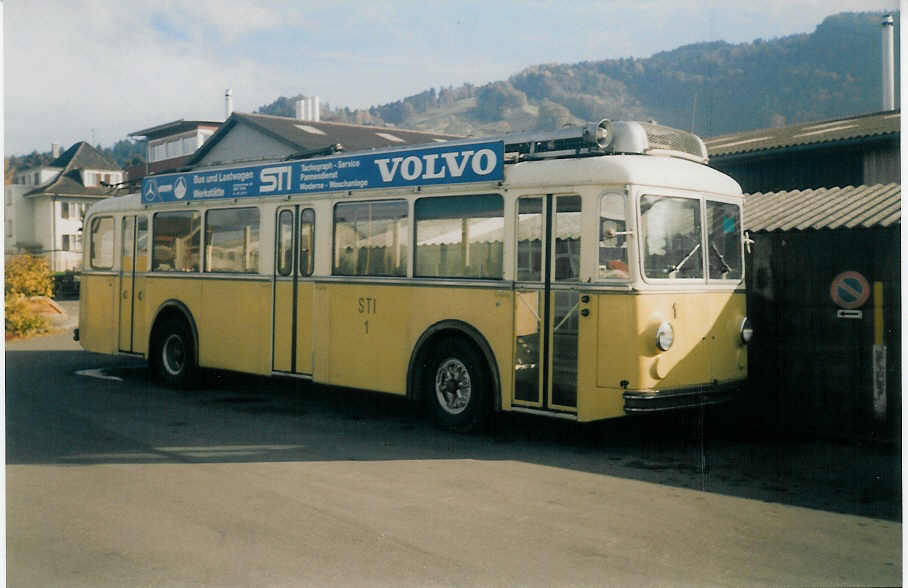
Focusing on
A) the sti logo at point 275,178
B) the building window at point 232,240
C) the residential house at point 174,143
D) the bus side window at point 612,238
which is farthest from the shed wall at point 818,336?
the residential house at point 174,143

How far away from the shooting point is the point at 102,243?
14.5m

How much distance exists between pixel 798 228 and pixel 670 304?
2.24m

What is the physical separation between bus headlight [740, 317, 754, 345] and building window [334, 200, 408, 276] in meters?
3.54

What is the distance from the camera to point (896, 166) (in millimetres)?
17516

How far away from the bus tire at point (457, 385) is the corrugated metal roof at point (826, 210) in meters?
3.54

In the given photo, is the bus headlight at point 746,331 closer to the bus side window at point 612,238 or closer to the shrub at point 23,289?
the bus side window at point 612,238

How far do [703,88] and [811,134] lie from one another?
10291mm

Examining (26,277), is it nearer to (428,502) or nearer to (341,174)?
(341,174)

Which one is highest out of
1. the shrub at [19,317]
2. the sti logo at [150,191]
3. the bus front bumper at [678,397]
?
the sti logo at [150,191]

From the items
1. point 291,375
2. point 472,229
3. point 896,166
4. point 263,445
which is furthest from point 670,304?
point 896,166

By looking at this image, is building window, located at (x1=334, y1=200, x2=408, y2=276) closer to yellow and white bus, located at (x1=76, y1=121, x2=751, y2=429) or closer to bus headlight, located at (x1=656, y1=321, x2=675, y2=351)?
yellow and white bus, located at (x1=76, y1=121, x2=751, y2=429)

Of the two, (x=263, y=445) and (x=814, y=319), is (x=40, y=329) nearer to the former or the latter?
(x=263, y=445)

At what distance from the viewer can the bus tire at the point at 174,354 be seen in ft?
42.1

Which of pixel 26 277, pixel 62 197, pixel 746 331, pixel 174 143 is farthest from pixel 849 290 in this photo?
pixel 62 197
